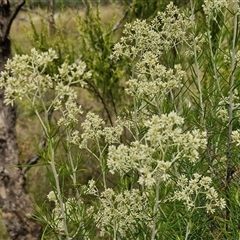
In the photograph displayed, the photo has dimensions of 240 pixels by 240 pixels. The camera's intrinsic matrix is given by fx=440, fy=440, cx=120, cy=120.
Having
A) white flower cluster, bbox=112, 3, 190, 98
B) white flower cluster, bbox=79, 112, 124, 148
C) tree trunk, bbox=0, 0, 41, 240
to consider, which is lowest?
tree trunk, bbox=0, 0, 41, 240

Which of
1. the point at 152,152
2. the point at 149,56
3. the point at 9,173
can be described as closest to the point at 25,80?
the point at 152,152

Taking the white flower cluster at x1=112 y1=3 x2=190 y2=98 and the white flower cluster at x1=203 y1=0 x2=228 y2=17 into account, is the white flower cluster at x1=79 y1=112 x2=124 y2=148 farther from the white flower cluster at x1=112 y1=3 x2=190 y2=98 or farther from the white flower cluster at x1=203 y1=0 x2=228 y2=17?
the white flower cluster at x1=203 y1=0 x2=228 y2=17

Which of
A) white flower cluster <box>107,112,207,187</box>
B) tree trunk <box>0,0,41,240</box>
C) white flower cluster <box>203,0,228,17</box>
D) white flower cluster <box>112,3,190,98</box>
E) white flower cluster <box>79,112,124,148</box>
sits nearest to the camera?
white flower cluster <box>107,112,207,187</box>

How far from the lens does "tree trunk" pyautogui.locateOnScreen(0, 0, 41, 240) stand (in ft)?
13.1

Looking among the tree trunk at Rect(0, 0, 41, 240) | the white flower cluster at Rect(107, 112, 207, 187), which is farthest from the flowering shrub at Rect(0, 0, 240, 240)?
the tree trunk at Rect(0, 0, 41, 240)

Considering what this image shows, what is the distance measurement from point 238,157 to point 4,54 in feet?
8.77

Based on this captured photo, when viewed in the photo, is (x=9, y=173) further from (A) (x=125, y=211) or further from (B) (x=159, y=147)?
(B) (x=159, y=147)

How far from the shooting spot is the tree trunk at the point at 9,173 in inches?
157

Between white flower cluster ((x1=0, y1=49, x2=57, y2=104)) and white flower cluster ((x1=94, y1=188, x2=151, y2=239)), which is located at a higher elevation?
white flower cluster ((x1=0, y1=49, x2=57, y2=104))

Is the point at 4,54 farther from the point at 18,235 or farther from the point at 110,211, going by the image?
the point at 110,211

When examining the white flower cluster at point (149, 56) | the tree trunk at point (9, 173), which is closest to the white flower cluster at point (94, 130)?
the white flower cluster at point (149, 56)

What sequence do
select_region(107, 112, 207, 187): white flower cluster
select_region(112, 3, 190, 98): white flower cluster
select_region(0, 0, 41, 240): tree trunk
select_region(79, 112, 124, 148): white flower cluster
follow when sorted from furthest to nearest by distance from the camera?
select_region(0, 0, 41, 240): tree trunk, select_region(79, 112, 124, 148): white flower cluster, select_region(112, 3, 190, 98): white flower cluster, select_region(107, 112, 207, 187): white flower cluster

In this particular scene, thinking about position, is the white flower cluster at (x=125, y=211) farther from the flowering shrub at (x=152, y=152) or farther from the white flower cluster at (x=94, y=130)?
the white flower cluster at (x=94, y=130)

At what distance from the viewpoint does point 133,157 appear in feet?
4.69
